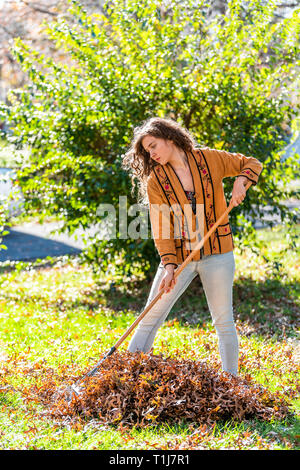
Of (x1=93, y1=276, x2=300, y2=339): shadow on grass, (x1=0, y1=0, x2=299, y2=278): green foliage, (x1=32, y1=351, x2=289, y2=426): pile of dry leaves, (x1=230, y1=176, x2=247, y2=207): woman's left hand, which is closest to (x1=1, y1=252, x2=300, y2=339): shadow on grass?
(x1=93, y1=276, x2=300, y2=339): shadow on grass

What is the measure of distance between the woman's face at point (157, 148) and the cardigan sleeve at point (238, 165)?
0.33 m

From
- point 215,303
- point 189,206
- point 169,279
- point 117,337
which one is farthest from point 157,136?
point 117,337

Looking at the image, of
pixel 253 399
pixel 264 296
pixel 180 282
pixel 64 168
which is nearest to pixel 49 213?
pixel 64 168

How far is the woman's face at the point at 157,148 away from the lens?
3.61m

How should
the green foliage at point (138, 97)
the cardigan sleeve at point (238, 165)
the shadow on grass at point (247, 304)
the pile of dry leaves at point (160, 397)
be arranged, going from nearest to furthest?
the pile of dry leaves at point (160, 397)
the cardigan sleeve at point (238, 165)
the shadow on grass at point (247, 304)
the green foliage at point (138, 97)

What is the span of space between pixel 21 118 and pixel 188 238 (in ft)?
11.4

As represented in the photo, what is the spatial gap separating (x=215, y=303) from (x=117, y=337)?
5.52ft

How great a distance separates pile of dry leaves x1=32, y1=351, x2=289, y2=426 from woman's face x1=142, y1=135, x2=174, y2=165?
1.23 metres

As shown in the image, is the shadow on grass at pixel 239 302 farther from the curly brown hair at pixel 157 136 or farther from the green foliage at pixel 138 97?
the curly brown hair at pixel 157 136

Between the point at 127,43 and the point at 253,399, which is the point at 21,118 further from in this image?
the point at 253,399

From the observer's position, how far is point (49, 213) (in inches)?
262

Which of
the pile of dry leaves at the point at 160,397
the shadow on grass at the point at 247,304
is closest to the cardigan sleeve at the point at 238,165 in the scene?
the pile of dry leaves at the point at 160,397

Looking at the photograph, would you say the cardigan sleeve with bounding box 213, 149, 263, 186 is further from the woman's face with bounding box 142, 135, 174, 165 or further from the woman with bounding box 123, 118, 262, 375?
the woman's face with bounding box 142, 135, 174, 165

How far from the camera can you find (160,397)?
3.28m
